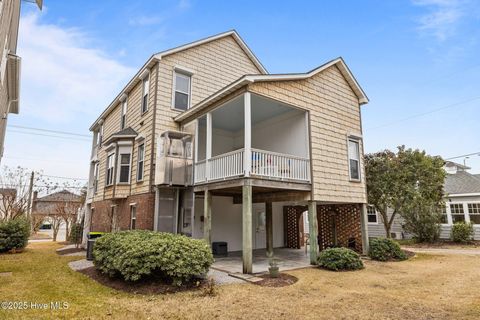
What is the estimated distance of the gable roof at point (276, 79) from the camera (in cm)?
980

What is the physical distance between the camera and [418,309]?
5.85m

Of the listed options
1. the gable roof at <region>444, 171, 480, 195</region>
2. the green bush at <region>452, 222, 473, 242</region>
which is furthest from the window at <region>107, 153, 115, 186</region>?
the gable roof at <region>444, 171, 480, 195</region>

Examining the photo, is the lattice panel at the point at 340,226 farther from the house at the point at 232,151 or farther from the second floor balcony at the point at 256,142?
the second floor balcony at the point at 256,142

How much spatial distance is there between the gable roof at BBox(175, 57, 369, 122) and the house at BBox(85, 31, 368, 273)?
5 cm

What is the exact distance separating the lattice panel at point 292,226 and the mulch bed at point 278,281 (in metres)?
8.22

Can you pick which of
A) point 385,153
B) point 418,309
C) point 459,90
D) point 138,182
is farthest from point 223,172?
point 459,90

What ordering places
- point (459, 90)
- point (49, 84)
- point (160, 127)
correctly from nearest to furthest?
point (160, 127), point (49, 84), point (459, 90)

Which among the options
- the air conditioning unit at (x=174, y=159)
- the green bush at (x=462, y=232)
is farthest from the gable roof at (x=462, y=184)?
the air conditioning unit at (x=174, y=159)

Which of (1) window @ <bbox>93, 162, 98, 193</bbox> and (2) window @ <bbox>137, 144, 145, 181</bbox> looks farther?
(1) window @ <bbox>93, 162, 98, 193</bbox>

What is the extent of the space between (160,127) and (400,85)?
17.7m

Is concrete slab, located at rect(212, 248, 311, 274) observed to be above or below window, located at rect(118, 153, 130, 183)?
below

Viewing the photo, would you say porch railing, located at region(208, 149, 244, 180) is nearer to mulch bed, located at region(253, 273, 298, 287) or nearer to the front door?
mulch bed, located at region(253, 273, 298, 287)

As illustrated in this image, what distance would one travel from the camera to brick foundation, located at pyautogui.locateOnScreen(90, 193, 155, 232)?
40.3ft

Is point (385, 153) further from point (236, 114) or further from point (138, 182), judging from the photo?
point (138, 182)
